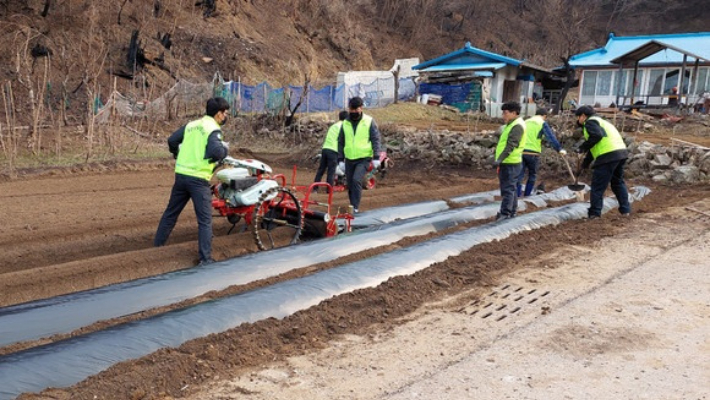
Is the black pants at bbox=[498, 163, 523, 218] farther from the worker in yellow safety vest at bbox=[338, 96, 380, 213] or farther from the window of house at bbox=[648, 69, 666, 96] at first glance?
the window of house at bbox=[648, 69, 666, 96]

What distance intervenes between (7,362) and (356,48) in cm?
3223

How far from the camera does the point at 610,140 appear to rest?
7590 mm

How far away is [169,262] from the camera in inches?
221

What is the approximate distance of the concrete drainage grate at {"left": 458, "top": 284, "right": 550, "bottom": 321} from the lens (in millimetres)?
4273

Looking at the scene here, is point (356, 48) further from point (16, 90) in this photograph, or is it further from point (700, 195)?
point (700, 195)

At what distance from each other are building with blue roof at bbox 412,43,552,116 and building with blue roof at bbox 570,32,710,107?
2617 mm

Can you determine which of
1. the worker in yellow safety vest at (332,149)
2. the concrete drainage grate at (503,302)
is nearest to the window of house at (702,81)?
the worker in yellow safety vest at (332,149)

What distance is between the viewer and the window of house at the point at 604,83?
27.4m

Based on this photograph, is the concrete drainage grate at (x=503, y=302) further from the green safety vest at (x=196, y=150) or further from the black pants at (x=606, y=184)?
the black pants at (x=606, y=184)

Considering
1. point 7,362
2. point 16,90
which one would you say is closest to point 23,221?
point 7,362

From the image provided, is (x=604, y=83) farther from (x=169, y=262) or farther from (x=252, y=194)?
(x=169, y=262)

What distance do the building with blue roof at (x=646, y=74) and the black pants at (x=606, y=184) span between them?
16.8 metres

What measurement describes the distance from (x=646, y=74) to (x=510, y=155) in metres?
22.4

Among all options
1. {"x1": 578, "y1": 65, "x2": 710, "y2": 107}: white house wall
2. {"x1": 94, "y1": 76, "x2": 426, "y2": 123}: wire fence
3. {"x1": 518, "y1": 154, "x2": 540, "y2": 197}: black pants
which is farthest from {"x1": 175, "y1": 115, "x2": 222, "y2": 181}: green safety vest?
{"x1": 578, "y1": 65, "x2": 710, "y2": 107}: white house wall
